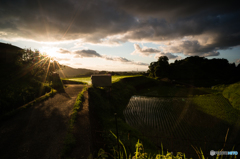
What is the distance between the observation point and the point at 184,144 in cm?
920

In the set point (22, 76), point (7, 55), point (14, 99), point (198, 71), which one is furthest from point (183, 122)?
point (198, 71)

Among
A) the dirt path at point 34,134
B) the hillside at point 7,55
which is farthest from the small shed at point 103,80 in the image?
the hillside at point 7,55

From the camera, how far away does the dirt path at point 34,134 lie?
218 inches

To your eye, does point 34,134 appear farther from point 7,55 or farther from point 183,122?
point 7,55

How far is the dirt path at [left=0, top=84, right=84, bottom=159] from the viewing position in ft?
18.2

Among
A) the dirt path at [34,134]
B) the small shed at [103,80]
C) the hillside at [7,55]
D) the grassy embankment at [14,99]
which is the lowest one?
the dirt path at [34,134]

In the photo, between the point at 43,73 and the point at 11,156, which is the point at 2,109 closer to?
the point at 11,156

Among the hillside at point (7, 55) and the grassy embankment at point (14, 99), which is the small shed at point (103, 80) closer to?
the grassy embankment at point (14, 99)

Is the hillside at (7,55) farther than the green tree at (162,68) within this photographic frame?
No

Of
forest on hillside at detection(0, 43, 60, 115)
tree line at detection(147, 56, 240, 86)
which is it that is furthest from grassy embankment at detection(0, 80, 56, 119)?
tree line at detection(147, 56, 240, 86)

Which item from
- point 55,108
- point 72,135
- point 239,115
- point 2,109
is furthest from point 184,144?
point 2,109

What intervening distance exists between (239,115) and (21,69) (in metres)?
29.9

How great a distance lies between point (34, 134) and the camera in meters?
6.86

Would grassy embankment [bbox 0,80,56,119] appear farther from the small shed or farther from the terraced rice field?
the terraced rice field
